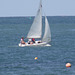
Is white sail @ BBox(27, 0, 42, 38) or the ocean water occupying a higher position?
white sail @ BBox(27, 0, 42, 38)

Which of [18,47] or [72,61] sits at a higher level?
[18,47]

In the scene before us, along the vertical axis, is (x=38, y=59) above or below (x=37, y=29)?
below

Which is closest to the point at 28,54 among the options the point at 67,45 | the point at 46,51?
the point at 46,51

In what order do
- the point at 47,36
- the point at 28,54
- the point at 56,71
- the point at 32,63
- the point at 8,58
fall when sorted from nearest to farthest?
1. the point at 56,71
2. the point at 32,63
3. the point at 8,58
4. the point at 28,54
5. the point at 47,36

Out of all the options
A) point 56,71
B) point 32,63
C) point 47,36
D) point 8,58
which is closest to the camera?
point 56,71

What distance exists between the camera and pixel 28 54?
6938 cm

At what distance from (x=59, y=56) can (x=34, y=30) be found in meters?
15.7

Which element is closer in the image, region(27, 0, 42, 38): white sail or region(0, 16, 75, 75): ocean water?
region(0, 16, 75, 75): ocean water

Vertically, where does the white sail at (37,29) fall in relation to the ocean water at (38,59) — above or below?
above

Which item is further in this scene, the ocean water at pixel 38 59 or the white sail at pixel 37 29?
the white sail at pixel 37 29

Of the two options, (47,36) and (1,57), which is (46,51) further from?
(1,57)

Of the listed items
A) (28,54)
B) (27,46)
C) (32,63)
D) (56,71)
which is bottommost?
(56,71)

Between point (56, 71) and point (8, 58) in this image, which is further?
point (8, 58)

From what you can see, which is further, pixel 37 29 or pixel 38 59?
pixel 37 29
